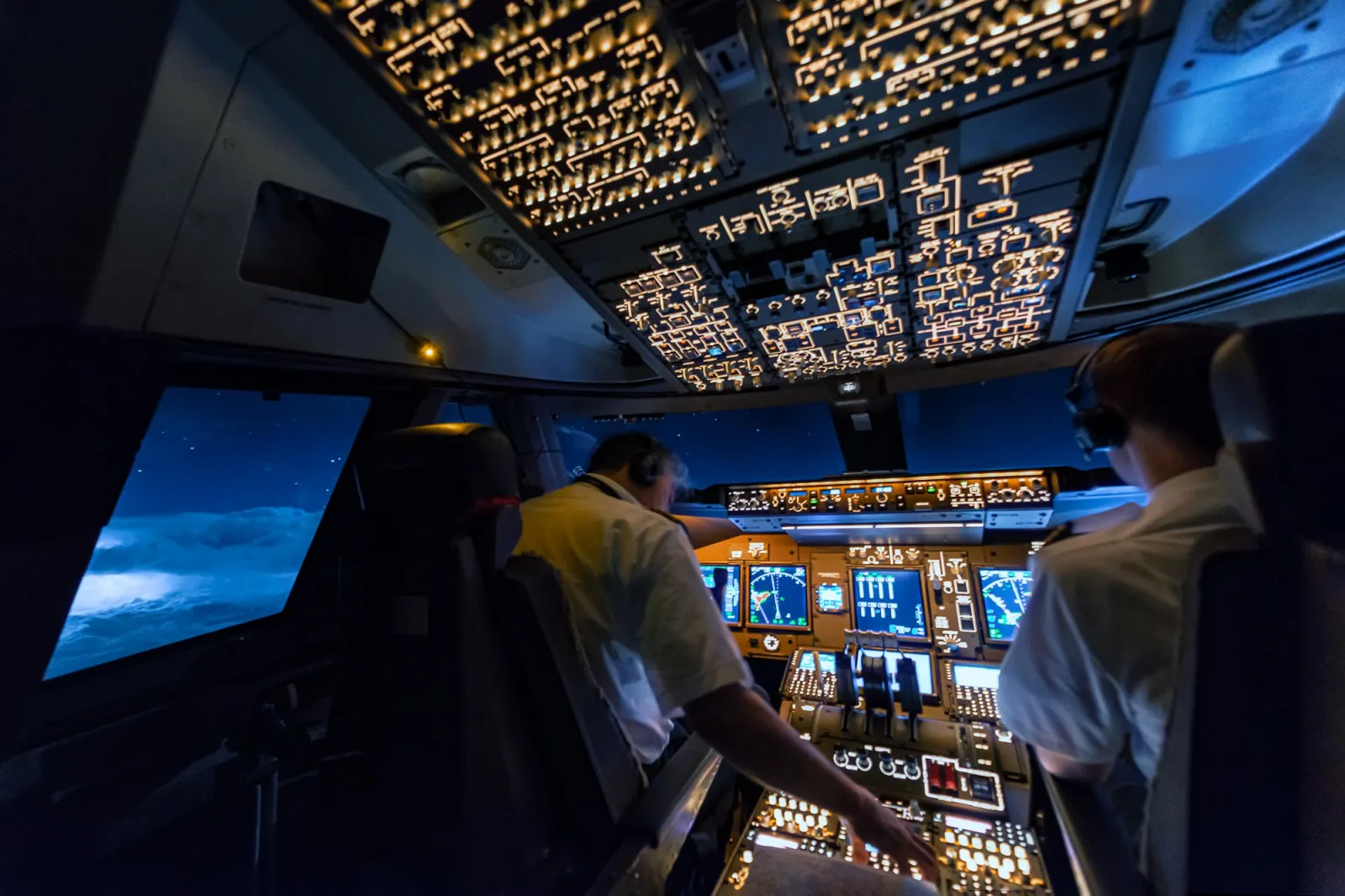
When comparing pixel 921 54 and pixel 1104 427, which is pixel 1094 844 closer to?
pixel 1104 427

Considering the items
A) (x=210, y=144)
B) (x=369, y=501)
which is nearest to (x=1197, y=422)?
(x=369, y=501)

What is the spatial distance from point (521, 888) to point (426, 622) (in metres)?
0.54

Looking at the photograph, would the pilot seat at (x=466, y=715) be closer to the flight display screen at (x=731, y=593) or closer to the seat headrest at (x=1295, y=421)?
the seat headrest at (x=1295, y=421)

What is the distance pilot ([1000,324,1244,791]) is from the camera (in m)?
0.75

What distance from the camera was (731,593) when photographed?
2.81 metres

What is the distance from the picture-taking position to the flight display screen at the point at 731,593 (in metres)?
2.73

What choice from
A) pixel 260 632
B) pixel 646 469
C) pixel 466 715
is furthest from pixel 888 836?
pixel 260 632

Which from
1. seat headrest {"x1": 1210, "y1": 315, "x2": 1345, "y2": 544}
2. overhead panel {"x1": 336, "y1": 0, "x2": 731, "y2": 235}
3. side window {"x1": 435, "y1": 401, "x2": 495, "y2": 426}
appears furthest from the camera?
side window {"x1": 435, "y1": 401, "x2": 495, "y2": 426}

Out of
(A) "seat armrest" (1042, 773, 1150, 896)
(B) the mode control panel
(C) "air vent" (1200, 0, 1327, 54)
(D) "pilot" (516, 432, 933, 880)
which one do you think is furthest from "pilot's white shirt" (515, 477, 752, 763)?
(C) "air vent" (1200, 0, 1327, 54)

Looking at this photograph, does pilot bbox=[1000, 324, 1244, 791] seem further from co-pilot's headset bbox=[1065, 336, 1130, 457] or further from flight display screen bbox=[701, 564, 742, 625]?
flight display screen bbox=[701, 564, 742, 625]

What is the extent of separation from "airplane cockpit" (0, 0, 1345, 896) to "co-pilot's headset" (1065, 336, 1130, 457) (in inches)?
1.5

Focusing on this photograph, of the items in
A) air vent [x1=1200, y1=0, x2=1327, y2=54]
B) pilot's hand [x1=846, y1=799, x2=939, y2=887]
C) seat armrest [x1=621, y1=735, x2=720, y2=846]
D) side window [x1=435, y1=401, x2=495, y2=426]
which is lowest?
pilot's hand [x1=846, y1=799, x2=939, y2=887]

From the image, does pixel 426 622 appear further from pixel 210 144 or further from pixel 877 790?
pixel 877 790

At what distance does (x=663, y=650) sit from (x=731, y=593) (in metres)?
1.85
